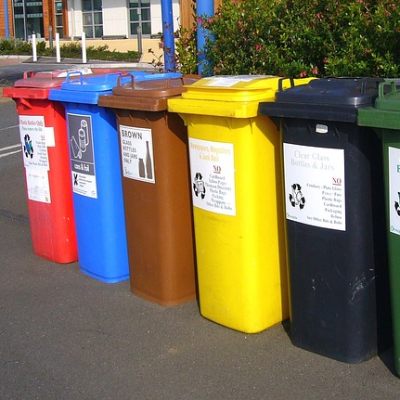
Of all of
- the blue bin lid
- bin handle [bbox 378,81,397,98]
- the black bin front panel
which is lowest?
the black bin front panel

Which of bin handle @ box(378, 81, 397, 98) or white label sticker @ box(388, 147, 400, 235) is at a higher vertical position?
bin handle @ box(378, 81, 397, 98)

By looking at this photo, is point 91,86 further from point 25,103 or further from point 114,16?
point 114,16

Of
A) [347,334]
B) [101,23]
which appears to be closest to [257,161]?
[347,334]

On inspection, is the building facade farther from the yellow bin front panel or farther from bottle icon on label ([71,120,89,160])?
the yellow bin front panel

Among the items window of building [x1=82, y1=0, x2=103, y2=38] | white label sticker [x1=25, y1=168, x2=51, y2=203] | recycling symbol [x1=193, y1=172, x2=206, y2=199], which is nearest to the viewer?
recycling symbol [x1=193, y1=172, x2=206, y2=199]

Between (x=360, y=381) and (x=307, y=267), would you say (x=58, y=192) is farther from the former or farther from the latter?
(x=360, y=381)

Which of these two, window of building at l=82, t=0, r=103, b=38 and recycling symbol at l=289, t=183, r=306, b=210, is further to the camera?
window of building at l=82, t=0, r=103, b=38

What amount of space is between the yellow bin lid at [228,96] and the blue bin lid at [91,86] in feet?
2.72

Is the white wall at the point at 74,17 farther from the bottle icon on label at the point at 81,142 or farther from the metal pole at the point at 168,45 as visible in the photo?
the bottle icon on label at the point at 81,142

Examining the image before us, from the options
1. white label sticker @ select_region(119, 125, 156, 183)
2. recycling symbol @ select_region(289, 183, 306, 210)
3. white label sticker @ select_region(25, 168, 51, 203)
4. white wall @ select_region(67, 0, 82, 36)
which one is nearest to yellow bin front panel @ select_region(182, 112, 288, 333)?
recycling symbol @ select_region(289, 183, 306, 210)

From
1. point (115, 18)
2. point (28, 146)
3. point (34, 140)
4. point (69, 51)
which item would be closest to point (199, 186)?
point (34, 140)

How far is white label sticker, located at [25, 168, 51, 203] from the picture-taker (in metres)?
5.71

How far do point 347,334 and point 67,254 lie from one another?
9.09 feet

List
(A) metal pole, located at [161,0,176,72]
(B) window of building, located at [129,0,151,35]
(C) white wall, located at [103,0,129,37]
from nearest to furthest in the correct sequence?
(A) metal pole, located at [161,0,176,72]
(B) window of building, located at [129,0,151,35]
(C) white wall, located at [103,0,129,37]
